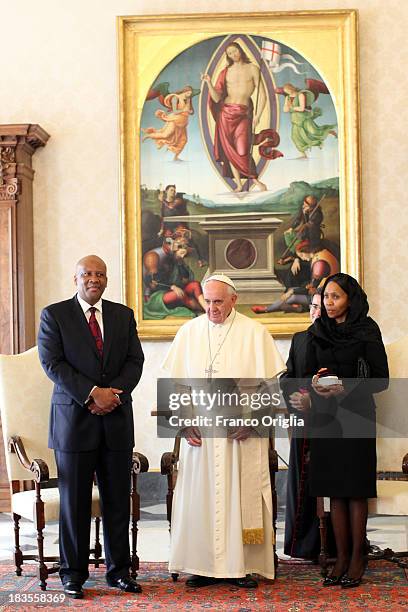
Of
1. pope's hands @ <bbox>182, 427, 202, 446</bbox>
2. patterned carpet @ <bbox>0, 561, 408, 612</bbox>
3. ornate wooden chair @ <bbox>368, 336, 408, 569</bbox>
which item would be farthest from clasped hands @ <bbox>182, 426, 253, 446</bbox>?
ornate wooden chair @ <bbox>368, 336, 408, 569</bbox>

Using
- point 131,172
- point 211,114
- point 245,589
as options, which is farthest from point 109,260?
point 245,589

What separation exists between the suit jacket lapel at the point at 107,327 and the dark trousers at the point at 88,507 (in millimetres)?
605

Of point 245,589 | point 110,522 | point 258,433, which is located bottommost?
point 245,589

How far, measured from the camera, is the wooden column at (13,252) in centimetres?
870

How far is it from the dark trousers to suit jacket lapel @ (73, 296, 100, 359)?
64 cm

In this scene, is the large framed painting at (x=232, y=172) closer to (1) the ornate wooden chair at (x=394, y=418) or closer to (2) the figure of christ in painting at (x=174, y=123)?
(2) the figure of christ in painting at (x=174, y=123)

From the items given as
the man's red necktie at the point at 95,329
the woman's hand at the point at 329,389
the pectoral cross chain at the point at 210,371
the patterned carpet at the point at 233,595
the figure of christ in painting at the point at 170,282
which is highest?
the figure of christ in painting at the point at 170,282

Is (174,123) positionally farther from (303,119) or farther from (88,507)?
(88,507)

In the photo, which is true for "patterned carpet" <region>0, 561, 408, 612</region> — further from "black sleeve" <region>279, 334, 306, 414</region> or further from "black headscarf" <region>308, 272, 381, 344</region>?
"black headscarf" <region>308, 272, 381, 344</region>

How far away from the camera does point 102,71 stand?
9055 millimetres

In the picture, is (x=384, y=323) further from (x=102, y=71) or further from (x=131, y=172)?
(x=102, y=71)

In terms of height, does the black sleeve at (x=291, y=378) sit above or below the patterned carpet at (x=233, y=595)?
above

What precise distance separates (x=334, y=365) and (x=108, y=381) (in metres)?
1.41

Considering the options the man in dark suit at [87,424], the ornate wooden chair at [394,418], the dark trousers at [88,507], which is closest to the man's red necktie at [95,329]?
the man in dark suit at [87,424]
